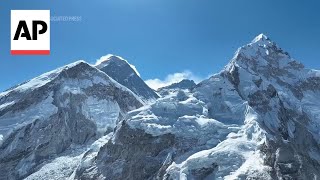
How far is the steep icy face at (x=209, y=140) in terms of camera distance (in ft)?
355

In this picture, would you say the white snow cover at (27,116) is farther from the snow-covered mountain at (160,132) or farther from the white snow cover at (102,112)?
the white snow cover at (102,112)

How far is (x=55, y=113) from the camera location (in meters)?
164

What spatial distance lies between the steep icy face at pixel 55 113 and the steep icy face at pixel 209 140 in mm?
27052

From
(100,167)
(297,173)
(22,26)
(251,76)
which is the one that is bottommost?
(297,173)

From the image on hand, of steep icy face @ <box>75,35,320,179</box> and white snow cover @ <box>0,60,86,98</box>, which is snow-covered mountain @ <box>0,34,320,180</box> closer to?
steep icy face @ <box>75,35,320,179</box>

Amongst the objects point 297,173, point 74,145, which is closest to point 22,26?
point 297,173

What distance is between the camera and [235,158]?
361ft

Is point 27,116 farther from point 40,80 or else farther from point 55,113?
point 40,80

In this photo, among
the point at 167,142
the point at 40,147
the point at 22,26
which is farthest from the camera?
the point at 40,147

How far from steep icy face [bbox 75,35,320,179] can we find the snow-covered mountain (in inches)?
9.9

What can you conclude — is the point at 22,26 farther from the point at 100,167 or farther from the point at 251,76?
the point at 251,76

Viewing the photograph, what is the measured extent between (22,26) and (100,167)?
181 feet

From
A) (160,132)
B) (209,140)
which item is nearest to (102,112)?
(160,132)

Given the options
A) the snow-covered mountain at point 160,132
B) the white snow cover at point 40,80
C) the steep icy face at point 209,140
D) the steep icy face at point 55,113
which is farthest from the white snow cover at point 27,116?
the steep icy face at point 209,140
